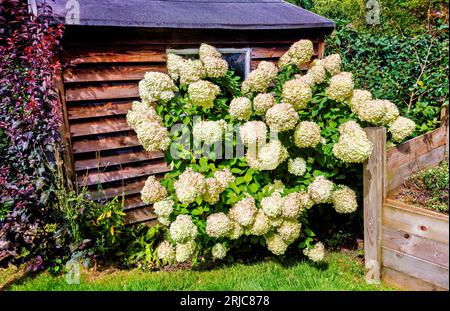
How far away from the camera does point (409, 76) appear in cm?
480

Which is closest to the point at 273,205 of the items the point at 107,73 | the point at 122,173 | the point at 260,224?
the point at 260,224

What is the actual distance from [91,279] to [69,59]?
2.21 m

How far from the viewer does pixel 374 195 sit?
3.13 meters

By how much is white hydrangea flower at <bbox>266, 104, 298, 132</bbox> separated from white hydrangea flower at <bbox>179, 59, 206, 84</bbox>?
716mm

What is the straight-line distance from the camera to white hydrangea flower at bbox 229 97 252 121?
3.21 metres

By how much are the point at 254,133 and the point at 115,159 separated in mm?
1926

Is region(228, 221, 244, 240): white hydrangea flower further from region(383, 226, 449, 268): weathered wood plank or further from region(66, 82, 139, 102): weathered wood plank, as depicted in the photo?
region(66, 82, 139, 102): weathered wood plank

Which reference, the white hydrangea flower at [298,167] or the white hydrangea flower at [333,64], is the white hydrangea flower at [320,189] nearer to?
the white hydrangea flower at [298,167]

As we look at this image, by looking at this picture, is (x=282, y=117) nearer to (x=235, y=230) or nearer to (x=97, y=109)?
(x=235, y=230)

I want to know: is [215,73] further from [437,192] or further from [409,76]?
[409,76]

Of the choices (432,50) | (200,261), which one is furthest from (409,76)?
(200,261)

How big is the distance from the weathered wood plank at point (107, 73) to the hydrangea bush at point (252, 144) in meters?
0.90

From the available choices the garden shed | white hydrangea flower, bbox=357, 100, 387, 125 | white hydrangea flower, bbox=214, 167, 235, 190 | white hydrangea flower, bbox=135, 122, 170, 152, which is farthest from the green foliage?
white hydrangea flower, bbox=135, 122, 170, 152

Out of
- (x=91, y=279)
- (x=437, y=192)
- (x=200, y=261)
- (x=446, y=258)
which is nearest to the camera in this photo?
(x=446, y=258)
